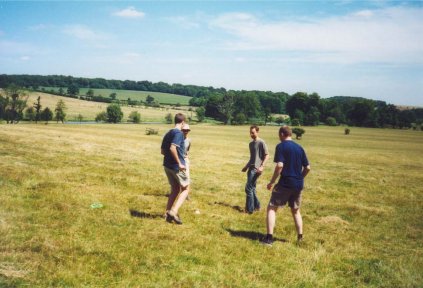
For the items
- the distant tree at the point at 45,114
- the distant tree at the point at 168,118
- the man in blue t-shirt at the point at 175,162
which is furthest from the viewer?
the distant tree at the point at 168,118

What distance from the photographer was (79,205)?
9.62 metres

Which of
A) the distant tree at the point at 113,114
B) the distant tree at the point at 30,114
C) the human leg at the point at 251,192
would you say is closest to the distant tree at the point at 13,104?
the distant tree at the point at 30,114

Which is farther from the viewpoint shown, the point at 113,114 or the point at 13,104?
the point at 113,114

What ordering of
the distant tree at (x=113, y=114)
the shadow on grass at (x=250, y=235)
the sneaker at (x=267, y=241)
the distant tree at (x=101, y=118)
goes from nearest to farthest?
the sneaker at (x=267, y=241) → the shadow on grass at (x=250, y=235) → the distant tree at (x=101, y=118) → the distant tree at (x=113, y=114)

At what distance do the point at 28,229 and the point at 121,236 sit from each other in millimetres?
2055

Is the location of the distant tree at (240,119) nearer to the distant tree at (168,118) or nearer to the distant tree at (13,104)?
the distant tree at (168,118)

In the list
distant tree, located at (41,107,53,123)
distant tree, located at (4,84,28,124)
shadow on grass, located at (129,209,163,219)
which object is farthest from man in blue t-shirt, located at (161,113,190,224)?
distant tree, located at (41,107,53,123)

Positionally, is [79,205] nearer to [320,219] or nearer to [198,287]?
[198,287]

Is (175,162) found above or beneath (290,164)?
beneath

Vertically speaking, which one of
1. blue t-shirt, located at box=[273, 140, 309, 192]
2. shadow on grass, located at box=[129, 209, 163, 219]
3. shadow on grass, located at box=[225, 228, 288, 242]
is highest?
blue t-shirt, located at box=[273, 140, 309, 192]

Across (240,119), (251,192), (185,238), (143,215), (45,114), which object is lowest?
(45,114)

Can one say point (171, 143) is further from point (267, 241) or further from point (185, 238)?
point (267, 241)

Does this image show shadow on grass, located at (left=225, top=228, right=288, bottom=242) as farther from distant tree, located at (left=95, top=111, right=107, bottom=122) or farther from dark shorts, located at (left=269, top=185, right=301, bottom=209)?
distant tree, located at (left=95, top=111, right=107, bottom=122)

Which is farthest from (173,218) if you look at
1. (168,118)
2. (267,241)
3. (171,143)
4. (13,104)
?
(168,118)
